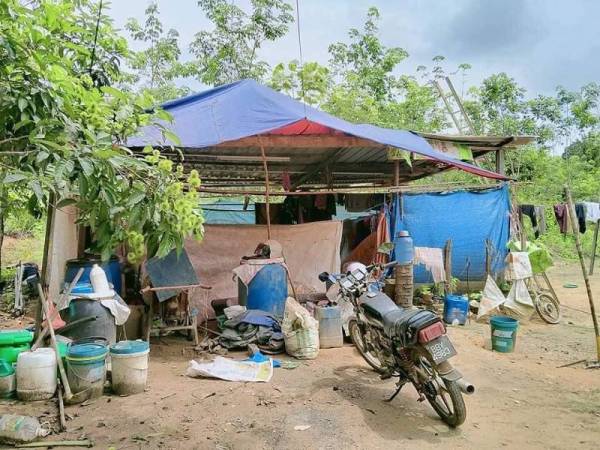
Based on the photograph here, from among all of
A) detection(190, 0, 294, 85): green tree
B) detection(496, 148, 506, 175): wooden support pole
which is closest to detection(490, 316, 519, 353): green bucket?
detection(496, 148, 506, 175): wooden support pole

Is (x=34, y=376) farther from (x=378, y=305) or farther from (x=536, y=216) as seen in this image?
(x=536, y=216)

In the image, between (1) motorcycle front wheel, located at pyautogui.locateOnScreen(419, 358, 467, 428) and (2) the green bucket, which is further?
(2) the green bucket

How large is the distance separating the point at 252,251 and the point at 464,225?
138 inches

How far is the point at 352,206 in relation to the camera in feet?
25.0

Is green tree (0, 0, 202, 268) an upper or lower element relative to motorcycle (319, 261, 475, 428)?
upper

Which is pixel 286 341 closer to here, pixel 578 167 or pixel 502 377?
pixel 502 377

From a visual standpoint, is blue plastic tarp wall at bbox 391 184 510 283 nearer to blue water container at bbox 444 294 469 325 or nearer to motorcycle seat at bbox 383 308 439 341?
blue water container at bbox 444 294 469 325

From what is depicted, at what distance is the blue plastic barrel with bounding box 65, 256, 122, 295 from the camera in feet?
16.4

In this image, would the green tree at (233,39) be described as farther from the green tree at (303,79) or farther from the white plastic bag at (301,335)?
the white plastic bag at (301,335)

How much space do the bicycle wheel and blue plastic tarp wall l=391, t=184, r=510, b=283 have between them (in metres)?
1.05

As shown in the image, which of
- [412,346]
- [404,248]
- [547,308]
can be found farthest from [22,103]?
[547,308]

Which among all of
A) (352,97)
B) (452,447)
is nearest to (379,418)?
(452,447)

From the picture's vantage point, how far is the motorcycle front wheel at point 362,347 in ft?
14.4

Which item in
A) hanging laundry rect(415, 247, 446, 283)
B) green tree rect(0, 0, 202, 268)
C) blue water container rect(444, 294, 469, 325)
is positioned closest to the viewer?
green tree rect(0, 0, 202, 268)
